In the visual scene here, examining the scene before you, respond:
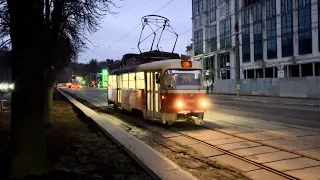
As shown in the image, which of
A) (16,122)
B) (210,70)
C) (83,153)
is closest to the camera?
(16,122)

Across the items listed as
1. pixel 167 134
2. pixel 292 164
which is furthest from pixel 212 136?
pixel 292 164

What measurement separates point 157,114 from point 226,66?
48.1 m

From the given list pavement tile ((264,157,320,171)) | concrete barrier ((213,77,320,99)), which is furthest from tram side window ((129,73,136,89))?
concrete barrier ((213,77,320,99))

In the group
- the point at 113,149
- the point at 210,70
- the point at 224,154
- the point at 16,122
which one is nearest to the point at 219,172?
the point at 224,154

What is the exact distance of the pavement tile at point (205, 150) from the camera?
1024 centimetres

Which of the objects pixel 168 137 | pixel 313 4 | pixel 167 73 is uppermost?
pixel 313 4

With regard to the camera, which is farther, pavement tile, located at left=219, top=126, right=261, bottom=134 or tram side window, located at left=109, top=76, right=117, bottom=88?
tram side window, located at left=109, top=76, right=117, bottom=88

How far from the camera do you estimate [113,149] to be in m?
10.1

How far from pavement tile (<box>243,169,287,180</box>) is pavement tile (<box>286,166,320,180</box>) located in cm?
37

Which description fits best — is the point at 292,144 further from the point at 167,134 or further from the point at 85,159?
the point at 85,159

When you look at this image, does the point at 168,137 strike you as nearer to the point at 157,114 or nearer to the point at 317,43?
the point at 157,114

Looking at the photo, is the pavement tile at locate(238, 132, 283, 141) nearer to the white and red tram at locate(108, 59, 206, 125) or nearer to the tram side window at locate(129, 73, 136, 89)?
the white and red tram at locate(108, 59, 206, 125)

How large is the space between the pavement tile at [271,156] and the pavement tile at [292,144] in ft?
2.39

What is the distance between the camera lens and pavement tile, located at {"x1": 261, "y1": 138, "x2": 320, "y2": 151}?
418 inches
